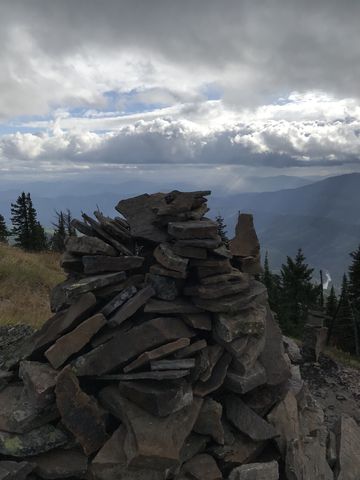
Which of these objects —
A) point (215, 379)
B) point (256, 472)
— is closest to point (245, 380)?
point (215, 379)

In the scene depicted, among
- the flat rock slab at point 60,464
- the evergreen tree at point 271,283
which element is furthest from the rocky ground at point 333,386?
the evergreen tree at point 271,283

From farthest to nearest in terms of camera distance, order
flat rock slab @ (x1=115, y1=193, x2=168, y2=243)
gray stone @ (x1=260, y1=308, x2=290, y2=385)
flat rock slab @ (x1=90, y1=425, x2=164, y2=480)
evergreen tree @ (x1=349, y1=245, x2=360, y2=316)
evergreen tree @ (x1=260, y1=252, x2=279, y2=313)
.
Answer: evergreen tree @ (x1=260, y1=252, x2=279, y2=313)
evergreen tree @ (x1=349, y1=245, x2=360, y2=316)
flat rock slab @ (x1=115, y1=193, x2=168, y2=243)
gray stone @ (x1=260, y1=308, x2=290, y2=385)
flat rock slab @ (x1=90, y1=425, x2=164, y2=480)

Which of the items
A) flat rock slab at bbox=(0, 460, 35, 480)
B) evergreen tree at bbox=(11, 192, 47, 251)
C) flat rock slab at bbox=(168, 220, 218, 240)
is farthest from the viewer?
evergreen tree at bbox=(11, 192, 47, 251)

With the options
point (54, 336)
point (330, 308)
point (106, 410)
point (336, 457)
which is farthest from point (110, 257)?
point (330, 308)

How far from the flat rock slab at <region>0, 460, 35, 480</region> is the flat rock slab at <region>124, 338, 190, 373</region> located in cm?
251

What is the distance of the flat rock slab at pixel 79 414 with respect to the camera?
320 inches

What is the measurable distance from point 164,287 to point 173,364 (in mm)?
2007

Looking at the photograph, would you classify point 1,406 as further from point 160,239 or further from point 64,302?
point 160,239

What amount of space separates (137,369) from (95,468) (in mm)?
2006

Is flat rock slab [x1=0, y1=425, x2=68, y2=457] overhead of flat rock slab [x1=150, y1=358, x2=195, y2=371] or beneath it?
beneath

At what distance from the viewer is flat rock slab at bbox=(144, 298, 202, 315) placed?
946 cm

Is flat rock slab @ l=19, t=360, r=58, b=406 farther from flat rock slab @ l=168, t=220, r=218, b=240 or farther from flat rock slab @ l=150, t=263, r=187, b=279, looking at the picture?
flat rock slab @ l=168, t=220, r=218, b=240

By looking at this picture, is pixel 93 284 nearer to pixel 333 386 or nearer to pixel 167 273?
pixel 167 273

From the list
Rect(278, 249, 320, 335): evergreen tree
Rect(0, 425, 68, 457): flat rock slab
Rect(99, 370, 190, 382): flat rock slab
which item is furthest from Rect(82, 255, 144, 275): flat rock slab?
Rect(278, 249, 320, 335): evergreen tree
